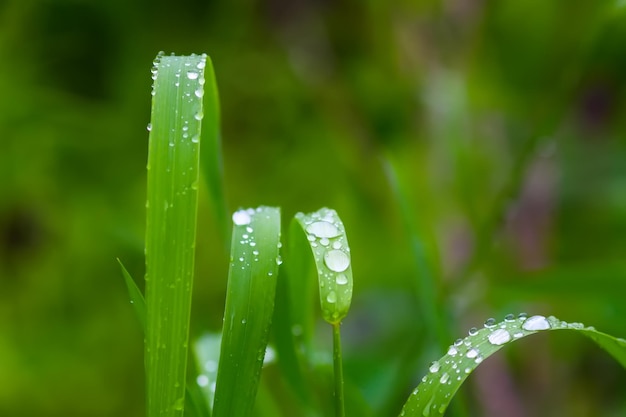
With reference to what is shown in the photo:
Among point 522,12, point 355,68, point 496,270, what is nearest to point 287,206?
point 355,68

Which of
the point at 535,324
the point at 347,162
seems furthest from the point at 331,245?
the point at 347,162

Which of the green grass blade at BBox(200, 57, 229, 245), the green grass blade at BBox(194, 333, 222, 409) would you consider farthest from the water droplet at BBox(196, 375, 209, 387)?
the green grass blade at BBox(200, 57, 229, 245)

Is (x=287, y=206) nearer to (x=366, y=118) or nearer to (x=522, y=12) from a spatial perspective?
(x=366, y=118)

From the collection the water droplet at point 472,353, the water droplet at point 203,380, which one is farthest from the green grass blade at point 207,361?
the water droplet at point 472,353

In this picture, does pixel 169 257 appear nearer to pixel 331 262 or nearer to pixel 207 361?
pixel 331 262

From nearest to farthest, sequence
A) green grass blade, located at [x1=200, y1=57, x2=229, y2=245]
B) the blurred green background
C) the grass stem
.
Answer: the grass stem < green grass blade, located at [x1=200, y1=57, x2=229, y2=245] < the blurred green background

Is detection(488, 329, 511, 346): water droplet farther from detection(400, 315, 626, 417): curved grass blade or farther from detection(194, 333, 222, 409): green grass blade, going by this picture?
detection(194, 333, 222, 409): green grass blade

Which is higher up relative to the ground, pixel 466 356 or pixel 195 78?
pixel 195 78
